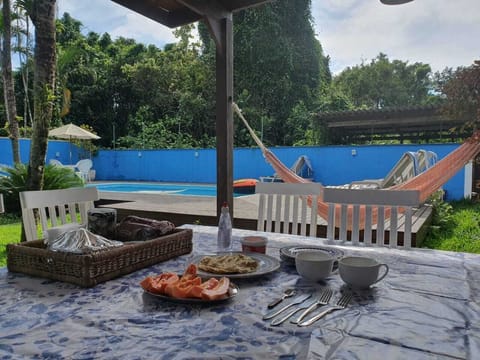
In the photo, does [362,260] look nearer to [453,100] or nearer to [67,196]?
[67,196]

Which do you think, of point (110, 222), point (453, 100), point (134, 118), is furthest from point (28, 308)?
point (134, 118)

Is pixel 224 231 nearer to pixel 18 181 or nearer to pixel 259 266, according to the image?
pixel 259 266

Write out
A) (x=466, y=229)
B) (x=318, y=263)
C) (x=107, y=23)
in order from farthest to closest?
1. (x=107, y=23)
2. (x=466, y=229)
3. (x=318, y=263)

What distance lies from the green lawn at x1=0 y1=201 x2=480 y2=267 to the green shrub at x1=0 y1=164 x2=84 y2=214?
21 cm

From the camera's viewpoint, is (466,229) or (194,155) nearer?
(466,229)

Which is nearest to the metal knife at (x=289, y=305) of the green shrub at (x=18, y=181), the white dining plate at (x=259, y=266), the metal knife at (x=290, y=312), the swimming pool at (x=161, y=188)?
the metal knife at (x=290, y=312)

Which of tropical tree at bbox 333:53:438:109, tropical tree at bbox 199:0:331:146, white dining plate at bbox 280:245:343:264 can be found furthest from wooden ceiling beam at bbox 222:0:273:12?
tropical tree at bbox 333:53:438:109

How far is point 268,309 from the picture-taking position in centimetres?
72

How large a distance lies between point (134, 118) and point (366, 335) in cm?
1375

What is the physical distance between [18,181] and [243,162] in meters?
5.83

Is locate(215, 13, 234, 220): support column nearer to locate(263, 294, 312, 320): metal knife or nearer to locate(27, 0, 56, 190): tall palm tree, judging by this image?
locate(27, 0, 56, 190): tall palm tree

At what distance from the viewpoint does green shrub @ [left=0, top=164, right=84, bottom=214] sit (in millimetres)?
4633

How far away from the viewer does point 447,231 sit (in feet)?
11.5

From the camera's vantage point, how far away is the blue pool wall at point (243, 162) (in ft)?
25.4
